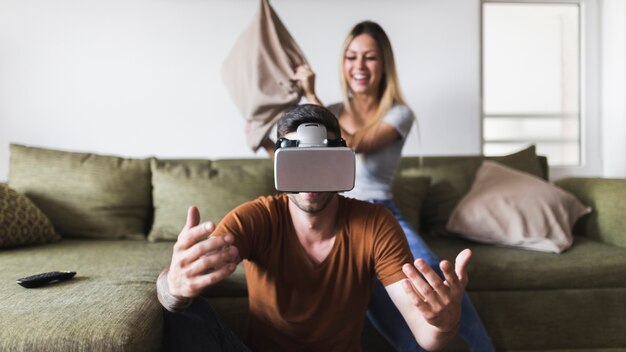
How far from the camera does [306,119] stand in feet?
3.55

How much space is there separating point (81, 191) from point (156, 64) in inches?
30.1

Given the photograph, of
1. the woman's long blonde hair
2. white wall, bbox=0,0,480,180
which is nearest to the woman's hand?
the woman's long blonde hair

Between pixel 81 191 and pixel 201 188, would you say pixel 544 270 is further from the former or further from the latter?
pixel 81 191

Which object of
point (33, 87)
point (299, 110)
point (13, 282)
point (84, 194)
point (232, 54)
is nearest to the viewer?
point (299, 110)

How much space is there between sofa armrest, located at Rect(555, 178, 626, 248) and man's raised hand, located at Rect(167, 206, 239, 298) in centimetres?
161

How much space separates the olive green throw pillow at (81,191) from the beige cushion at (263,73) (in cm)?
69

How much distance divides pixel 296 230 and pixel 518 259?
88 centimetres

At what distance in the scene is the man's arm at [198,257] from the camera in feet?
2.91

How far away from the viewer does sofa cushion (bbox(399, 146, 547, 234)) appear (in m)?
2.22

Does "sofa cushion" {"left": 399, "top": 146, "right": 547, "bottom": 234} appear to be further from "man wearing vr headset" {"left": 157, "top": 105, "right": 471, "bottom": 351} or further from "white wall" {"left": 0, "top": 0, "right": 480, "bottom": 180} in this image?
"man wearing vr headset" {"left": 157, "top": 105, "right": 471, "bottom": 351}

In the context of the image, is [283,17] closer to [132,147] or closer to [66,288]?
[132,147]

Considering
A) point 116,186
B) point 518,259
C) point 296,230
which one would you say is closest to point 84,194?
point 116,186

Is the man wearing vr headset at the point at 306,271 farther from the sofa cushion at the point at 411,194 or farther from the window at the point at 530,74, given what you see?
the window at the point at 530,74

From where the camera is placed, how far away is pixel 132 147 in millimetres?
2580
